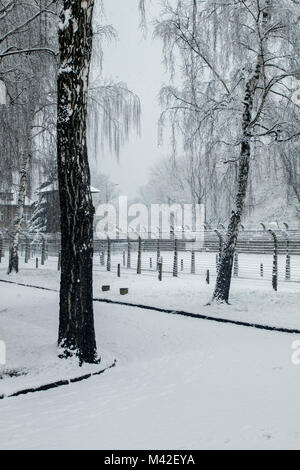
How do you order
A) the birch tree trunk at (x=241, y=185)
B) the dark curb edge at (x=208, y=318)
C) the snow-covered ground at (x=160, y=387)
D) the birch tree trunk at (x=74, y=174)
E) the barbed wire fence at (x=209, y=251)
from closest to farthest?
the snow-covered ground at (x=160, y=387) < the birch tree trunk at (x=74, y=174) < the dark curb edge at (x=208, y=318) < the birch tree trunk at (x=241, y=185) < the barbed wire fence at (x=209, y=251)

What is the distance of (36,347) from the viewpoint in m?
6.29

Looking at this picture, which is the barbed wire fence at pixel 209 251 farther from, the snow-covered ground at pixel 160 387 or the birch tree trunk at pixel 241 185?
the snow-covered ground at pixel 160 387

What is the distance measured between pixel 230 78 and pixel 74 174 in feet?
21.7

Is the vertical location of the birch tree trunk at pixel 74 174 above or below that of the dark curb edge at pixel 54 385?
above

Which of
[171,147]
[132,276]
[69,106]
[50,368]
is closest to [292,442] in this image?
[50,368]

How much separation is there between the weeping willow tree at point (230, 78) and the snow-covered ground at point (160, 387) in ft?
10.1

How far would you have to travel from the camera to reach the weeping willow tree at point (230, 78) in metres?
9.91

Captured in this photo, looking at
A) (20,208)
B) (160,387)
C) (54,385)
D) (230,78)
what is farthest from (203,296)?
(20,208)

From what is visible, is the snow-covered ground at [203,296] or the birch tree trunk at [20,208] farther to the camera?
the birch tree trunk at [20,208]

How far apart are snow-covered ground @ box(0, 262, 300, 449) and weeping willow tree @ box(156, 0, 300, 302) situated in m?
3.09

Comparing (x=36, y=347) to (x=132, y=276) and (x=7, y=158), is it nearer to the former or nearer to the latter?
(x=7, y=158)

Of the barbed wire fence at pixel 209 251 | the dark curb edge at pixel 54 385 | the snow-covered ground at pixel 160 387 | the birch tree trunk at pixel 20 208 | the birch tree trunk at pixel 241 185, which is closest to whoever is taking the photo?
the snow-covered ground at pixel 160 387

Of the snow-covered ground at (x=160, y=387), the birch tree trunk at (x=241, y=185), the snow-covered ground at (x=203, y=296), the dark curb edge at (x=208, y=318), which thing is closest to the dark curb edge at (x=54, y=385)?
the snow-covered ground at (x=160, y=387)

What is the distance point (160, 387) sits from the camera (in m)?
5.05
